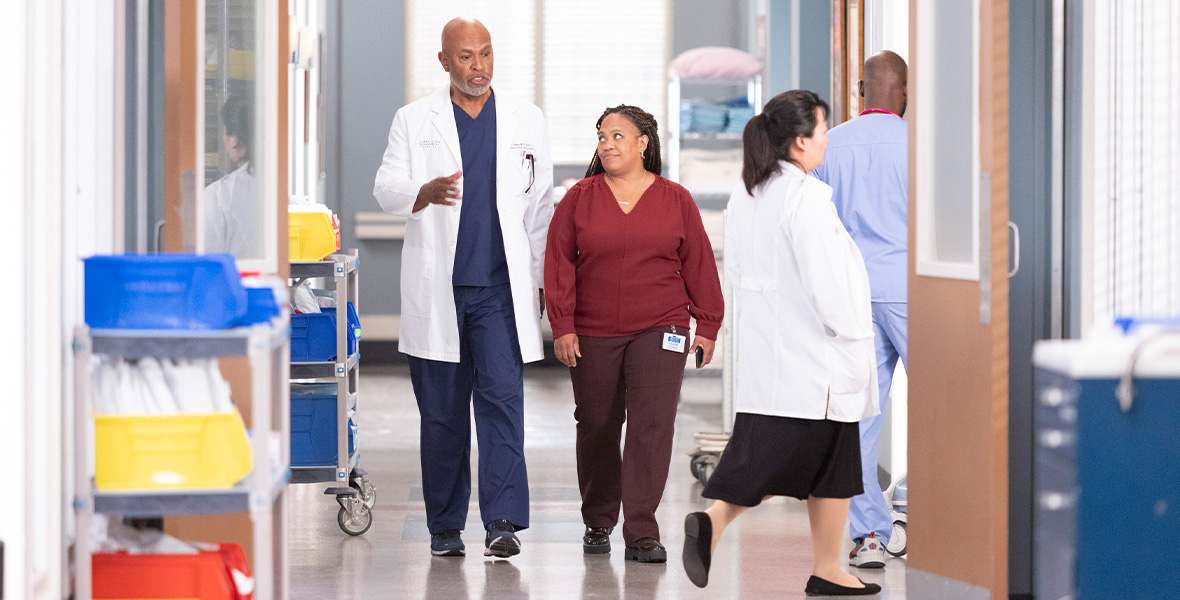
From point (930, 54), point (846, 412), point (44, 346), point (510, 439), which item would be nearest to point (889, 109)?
point (930, 54)

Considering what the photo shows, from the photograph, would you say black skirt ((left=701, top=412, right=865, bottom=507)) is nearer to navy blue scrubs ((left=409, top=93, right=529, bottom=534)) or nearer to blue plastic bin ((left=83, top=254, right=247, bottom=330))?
navy blue scrubs ((left=409, top=93, right=529, bottom=534))

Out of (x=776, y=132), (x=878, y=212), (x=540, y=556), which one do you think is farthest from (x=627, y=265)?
(x=540, y=556)

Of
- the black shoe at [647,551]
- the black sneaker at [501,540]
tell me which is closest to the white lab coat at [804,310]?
the black shoe at [647,551]

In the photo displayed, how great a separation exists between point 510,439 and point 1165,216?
202 centimetres

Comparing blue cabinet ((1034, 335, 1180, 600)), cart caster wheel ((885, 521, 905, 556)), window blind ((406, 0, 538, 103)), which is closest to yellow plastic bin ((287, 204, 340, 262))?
cart caster wheel ((885, 521, 905, 556))

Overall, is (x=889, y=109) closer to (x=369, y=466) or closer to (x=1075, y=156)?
(x=1075, y=156)

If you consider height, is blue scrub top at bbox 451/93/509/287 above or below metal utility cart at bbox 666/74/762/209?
below

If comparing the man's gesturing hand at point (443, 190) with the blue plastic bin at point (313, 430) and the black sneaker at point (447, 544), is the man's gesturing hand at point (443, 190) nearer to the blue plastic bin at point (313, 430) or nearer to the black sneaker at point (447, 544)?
the blue plastic bin at point (313, 430)

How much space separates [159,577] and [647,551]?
1715 mm

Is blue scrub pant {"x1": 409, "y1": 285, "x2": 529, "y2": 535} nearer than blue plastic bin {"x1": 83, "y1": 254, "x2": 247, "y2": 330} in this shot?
No

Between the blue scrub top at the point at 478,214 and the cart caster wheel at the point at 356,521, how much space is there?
0.95 m

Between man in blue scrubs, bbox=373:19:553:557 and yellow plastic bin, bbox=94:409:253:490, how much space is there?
61.7 inches

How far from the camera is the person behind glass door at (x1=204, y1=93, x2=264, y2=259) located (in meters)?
3.38

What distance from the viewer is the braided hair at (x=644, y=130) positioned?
3904 millimetres
